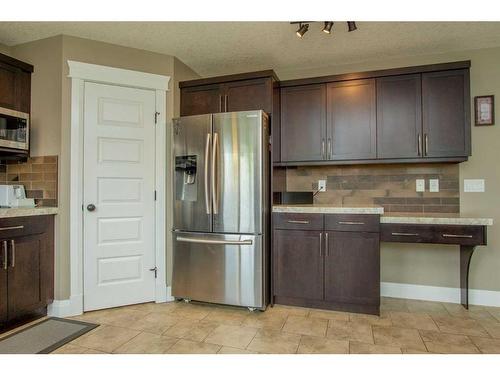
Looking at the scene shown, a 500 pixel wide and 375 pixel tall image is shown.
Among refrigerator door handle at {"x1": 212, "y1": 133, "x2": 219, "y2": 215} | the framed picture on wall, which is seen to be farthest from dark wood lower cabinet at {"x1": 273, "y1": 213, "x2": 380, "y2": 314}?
the framed picture on wall

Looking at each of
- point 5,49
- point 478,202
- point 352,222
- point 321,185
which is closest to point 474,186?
point 478,202

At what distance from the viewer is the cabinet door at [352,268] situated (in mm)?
2523

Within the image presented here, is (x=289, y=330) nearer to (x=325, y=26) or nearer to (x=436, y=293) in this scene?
(x=436, y=293)

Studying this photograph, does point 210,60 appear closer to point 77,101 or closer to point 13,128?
point 77,101

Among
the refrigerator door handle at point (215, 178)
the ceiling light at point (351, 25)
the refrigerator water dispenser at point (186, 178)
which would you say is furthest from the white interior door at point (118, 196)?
the ceiling light at point (351, 25)

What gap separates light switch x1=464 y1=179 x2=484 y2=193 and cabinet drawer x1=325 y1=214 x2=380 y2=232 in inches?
41.5

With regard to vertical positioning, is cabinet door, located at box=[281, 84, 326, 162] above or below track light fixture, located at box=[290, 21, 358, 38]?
below

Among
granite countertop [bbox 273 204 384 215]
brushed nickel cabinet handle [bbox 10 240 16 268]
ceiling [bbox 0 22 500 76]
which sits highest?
ceiling [bbox 0 22 500 76]

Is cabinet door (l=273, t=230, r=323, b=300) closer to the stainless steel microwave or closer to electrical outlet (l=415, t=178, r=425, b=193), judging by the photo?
electrical outlet (l=415, t=178, r=425, b=193)

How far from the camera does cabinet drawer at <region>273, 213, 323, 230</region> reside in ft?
8.74

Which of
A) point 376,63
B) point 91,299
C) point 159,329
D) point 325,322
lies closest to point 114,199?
point 91,299

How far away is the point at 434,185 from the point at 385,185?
0.44 m

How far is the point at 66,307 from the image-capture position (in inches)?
99.8

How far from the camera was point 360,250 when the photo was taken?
2555 millimetres
